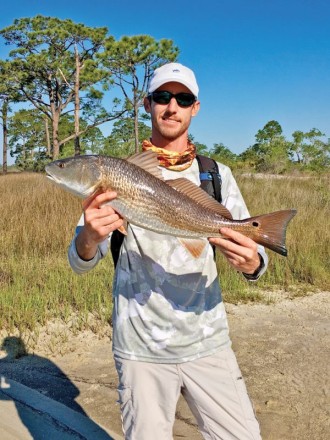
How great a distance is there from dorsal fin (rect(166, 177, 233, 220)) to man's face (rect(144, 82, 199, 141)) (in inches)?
11.3

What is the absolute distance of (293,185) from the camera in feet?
44.4

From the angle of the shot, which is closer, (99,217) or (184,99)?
(99,217)

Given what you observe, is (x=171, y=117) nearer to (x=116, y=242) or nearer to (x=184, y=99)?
(x=184, y=99)

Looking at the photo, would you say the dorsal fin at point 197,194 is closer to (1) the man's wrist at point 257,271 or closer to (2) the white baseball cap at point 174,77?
(1) the man's wrist at point 257,271

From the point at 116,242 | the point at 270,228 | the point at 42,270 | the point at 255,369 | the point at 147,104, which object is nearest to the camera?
the point at 270,228

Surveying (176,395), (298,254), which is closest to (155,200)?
(176,395)

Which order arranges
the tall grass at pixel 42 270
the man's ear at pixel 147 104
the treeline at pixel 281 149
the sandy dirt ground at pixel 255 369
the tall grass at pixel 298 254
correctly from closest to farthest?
the man's ear at pixel 147 104, the sandy dirt ground at pixel 255 369, the tall grass at pixel 42 270, the tall grass at pixel 298 254, the treeline at pixel 281 149

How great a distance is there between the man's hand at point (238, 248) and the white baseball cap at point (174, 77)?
0.77 m

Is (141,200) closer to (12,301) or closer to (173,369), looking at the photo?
(173,369)

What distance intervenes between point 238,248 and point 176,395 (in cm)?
71

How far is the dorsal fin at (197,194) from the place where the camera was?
6.90 ft

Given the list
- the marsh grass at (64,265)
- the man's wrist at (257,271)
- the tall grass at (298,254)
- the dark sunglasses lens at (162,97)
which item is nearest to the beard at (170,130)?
the dark sunglasses lens at (162,97)

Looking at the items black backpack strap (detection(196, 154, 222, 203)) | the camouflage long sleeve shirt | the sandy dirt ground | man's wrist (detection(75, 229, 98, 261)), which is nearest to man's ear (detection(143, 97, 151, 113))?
black backpack strap (detection(196, 154, 222, 203))

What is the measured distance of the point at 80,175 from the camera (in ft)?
6.50
